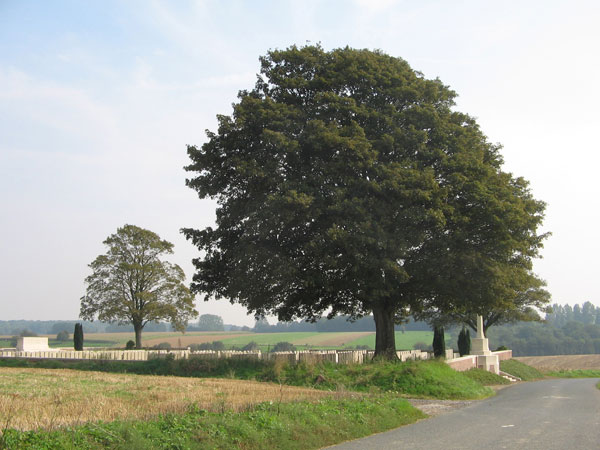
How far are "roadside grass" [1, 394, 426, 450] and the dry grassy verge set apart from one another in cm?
64

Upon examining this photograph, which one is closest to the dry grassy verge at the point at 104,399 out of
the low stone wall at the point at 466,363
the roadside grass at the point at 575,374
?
the low stone wall at the point at 466,363

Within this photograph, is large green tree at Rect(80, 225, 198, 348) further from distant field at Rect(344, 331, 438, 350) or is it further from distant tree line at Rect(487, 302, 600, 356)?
distant tree line at Rect(487, 302, 600, 356)

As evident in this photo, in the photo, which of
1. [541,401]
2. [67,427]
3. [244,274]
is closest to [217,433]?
[67,427]

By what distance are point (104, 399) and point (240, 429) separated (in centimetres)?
576

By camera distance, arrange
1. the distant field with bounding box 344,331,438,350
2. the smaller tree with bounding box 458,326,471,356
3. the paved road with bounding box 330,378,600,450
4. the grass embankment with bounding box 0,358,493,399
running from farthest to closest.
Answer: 1. the distant field with bounding box 344,331,438,350
2. the smaller tree with bounding box 458,326,471,356
3. the grass embankment with bounding box 0,358,493,399
4. the paved road with bounding box 330,378,600,450

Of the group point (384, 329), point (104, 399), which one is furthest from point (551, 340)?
point (104, 399)

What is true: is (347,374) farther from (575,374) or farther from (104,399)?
(575,374)

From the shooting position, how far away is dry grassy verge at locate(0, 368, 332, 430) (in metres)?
11.3

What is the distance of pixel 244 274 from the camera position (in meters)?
26.4

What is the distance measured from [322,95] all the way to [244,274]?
9250 millimetres

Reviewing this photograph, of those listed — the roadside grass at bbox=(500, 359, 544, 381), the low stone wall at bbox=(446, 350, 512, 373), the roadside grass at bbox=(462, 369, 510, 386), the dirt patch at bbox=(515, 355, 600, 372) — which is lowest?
the dirt patch at bbox=(515, 355, 600, 372)

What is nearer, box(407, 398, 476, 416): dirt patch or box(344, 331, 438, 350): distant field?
box(407, 398, 476, 416): dirt patch

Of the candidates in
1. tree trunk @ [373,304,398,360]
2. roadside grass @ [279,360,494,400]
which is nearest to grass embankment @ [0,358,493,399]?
roadside grass @ [279,360,494,400]

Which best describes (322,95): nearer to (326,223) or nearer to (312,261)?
(326,223)
